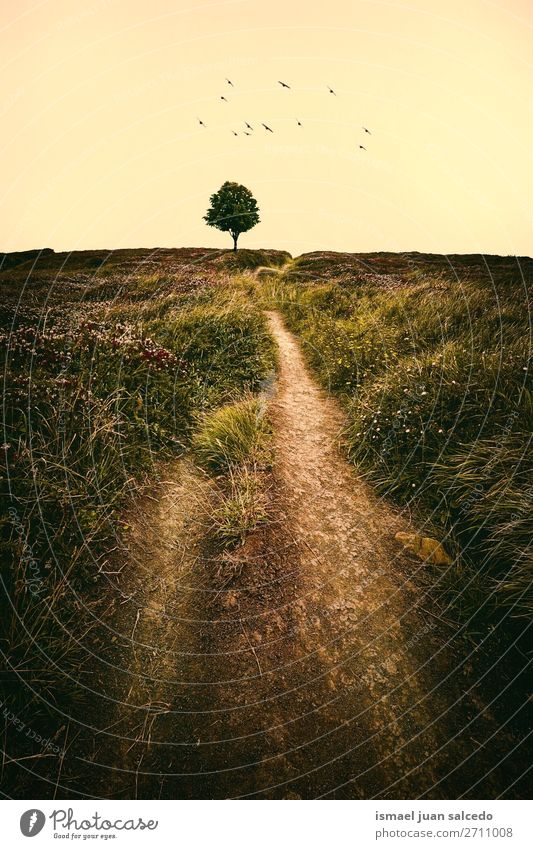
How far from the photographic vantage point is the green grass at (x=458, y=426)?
3062 millimetres

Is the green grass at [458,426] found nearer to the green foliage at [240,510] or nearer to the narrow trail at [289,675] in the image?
the narrow trail at [289,675]

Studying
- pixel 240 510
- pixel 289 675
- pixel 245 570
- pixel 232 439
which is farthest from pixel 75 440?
pixel 289 675

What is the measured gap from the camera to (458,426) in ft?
14.2

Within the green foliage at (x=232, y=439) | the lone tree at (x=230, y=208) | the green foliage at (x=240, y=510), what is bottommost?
the green foliage at (x=240, y=510)

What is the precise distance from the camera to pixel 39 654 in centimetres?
225

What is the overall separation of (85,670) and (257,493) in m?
2.13

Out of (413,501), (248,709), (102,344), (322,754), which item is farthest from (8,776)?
(102,344)

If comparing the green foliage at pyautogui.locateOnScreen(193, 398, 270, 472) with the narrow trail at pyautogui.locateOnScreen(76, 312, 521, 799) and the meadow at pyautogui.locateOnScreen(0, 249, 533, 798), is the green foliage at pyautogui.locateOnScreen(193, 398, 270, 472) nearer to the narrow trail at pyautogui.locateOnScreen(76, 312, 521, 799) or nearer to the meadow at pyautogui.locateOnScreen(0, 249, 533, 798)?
the meadow at pyautogui.locateOnScreen(0, 249, 533, 798)

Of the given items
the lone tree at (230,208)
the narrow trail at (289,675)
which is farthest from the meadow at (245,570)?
the lone tree at (230,208)

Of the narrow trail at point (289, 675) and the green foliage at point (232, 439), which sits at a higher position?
the green foliage at point (232, 439)

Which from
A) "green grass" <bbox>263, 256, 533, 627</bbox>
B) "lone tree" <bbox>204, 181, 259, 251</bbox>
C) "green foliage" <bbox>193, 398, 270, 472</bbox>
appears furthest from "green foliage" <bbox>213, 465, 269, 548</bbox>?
"lone tree" <bbox>204, 181, 259, 251</bbox>

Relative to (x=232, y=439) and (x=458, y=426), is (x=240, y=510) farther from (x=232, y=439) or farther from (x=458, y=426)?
(x=458, y=426)

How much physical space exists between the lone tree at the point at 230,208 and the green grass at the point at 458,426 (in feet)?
149

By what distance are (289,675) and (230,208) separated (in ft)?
179
